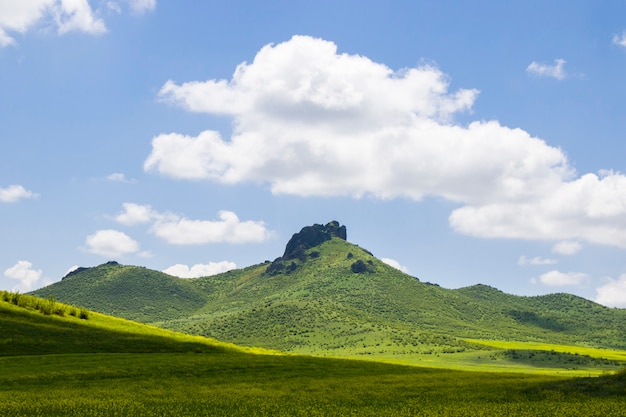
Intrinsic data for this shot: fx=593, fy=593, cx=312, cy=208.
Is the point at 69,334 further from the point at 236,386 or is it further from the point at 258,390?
the point at 258,390

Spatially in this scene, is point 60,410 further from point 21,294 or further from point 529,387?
point 21,294

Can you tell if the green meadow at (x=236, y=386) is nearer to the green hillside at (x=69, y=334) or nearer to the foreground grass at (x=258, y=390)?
the foreground grass at (x=258, y=390)

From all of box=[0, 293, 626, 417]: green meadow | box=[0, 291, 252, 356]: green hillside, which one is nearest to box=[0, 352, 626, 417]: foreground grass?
box=[0, 293, 626, 417]: green meadow

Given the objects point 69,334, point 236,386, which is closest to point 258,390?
point 236,386

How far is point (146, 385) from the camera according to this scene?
46281mm

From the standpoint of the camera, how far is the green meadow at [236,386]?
116 ft

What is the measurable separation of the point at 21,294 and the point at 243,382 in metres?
56.0

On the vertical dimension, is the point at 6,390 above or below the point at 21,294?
below

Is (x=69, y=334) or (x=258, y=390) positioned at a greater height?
(x=69, y=334)

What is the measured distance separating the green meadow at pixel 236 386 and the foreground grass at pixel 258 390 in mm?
78

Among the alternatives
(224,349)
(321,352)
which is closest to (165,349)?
(224,349)

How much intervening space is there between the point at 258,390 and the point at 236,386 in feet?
10.6

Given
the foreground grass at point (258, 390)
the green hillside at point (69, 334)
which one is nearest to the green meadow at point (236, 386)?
the foreground grass at point (258, 390)

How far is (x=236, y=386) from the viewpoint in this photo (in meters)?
47.5
